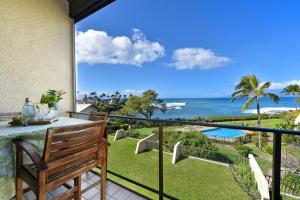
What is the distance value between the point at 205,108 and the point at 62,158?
3073 centimetres

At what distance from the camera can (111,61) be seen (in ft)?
82.7

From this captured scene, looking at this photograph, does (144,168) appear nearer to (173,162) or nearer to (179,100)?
(173,162)

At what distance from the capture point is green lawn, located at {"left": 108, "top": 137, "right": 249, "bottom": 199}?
7375 mm

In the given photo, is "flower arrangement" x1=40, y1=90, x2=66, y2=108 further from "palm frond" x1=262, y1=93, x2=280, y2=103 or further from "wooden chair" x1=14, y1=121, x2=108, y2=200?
"palm frond" x1=262, y1=93, x2=280, y2=103

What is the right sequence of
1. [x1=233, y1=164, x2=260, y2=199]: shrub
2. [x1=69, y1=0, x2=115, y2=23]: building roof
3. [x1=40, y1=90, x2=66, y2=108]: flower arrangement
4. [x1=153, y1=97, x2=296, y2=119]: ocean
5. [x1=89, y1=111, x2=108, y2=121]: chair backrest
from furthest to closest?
[x1=153, y1=97, x2=296, y2=119]: ocean < [x1=233, y1=164, x2=260, y2=199]: shrub < [x1=69, y1=0, x2=115, y2=23]: building roof < [x1=89, y1=111, x2=108, y2=121]: chair backrest < [x1=40, y1=90, x2=66, y2=108]: flower arrangement

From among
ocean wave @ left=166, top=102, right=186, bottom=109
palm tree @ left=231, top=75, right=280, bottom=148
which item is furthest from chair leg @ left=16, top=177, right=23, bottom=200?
ocean wave @ left=166, top=102, right=186, bottom=109

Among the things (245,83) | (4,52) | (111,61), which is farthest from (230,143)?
(111,61)

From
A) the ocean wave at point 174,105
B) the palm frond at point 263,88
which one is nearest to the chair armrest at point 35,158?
the palm frond at point 263,88

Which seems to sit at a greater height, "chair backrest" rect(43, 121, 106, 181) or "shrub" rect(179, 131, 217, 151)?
"chair backrest" rect(43, 121, 106, 181)

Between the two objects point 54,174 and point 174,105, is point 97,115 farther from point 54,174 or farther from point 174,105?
point 174,105

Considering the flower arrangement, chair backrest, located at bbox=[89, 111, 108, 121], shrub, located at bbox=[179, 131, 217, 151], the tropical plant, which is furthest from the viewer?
the tropical plant

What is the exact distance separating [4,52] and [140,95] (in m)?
22.0

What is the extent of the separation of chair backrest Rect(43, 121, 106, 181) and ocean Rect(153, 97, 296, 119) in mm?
22860

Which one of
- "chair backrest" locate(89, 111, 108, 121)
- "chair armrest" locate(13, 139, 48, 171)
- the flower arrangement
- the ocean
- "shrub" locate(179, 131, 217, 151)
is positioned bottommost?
"shrub" locate(179, 131, 217, 151)
